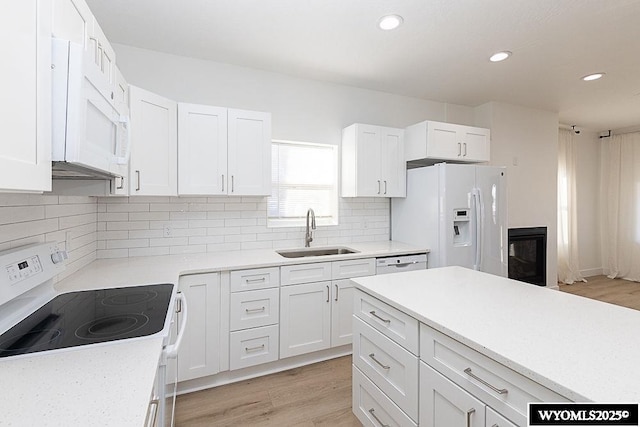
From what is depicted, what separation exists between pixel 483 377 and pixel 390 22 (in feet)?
7.26

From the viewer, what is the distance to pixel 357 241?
3.43 metres

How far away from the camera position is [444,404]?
115 cm

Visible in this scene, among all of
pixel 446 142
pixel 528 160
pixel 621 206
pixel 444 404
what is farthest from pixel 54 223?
pixel 621 206

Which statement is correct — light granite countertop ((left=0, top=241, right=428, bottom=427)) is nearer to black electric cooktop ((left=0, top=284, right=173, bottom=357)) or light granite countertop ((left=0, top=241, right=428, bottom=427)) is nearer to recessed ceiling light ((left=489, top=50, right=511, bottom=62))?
black electric cooktop ((left=0, top=284, right=173, bottom=357))

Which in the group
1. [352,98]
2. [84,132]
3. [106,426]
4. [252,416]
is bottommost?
[252,416]

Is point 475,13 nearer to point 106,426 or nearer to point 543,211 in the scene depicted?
point 106,426

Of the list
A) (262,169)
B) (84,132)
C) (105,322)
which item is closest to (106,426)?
(105,322)

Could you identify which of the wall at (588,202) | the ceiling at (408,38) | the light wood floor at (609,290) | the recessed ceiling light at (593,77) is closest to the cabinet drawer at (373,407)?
the ceiling at (408,38)

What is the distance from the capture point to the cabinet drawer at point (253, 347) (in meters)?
2.29

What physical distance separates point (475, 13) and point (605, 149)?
213 inches

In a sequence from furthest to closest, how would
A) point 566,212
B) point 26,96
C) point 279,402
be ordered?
point 566,212 < point 279,402 < point 26,96

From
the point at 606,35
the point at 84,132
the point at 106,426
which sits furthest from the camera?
the point at 606,35

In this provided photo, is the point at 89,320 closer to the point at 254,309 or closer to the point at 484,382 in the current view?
the point at 254,309

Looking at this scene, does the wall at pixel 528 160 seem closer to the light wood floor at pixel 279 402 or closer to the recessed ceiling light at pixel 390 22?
the recessed ceiling light at pixel 390 22
